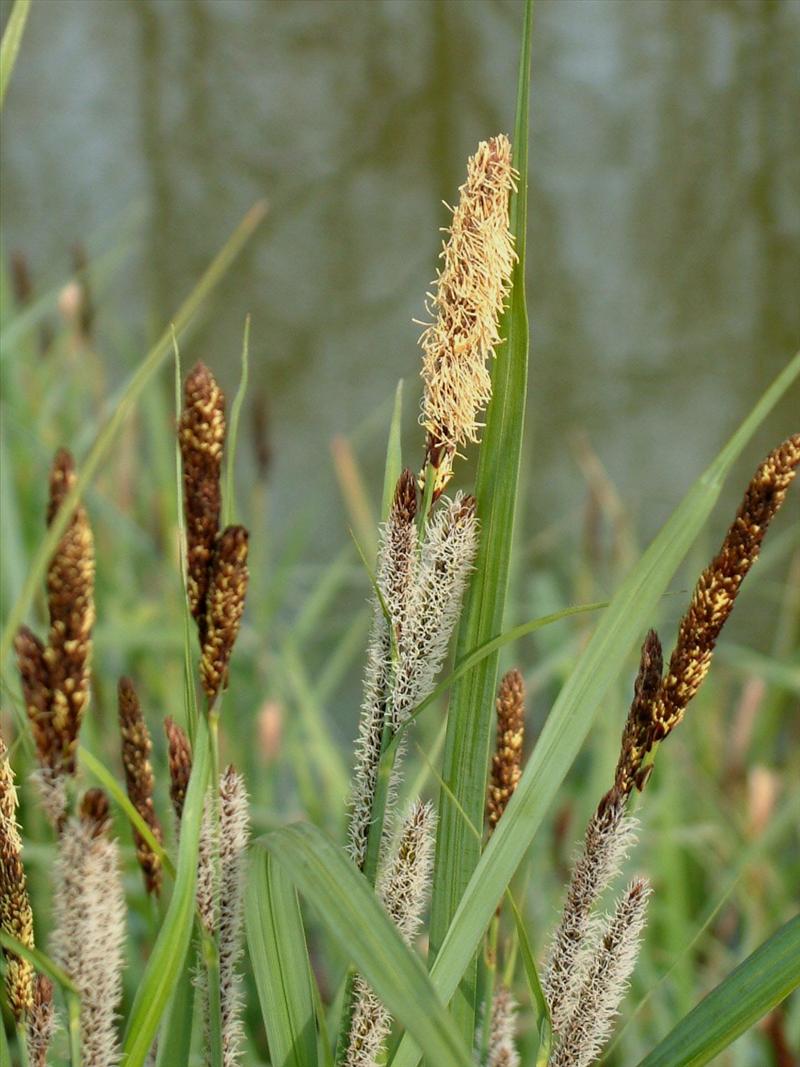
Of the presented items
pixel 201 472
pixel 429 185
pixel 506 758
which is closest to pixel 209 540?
pixel 201 472

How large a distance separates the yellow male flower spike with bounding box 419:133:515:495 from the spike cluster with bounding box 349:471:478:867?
0.02m

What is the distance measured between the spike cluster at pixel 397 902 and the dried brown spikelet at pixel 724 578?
7 centimetres

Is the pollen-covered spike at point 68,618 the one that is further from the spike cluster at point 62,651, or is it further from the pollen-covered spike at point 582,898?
the pollen-covered spike at point 582,898

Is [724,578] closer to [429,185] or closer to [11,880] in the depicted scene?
[11,880]

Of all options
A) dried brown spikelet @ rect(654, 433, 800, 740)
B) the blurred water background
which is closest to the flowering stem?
dried brown spikelet @ rect(654, 433, 800, 740)

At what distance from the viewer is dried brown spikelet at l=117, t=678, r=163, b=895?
278mm

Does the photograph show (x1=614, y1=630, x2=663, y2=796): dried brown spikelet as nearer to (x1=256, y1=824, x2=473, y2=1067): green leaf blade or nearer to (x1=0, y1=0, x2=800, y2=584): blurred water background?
(x1=256, y1=824, x2=473, y2=1067): green leaf blade

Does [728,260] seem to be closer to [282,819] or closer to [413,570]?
[282,819]

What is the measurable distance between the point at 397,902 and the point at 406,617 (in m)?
0.07

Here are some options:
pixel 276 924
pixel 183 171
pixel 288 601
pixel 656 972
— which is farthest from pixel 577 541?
pixel 276 924

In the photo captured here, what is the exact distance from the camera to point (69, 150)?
3.10 m

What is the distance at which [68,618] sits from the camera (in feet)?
0.68

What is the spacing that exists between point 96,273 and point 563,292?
2.16 metres

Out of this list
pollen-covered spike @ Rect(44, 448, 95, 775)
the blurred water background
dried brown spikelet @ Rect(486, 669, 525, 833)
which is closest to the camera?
pollen-covered spike @ Rect(44, 448, 95, 775)
